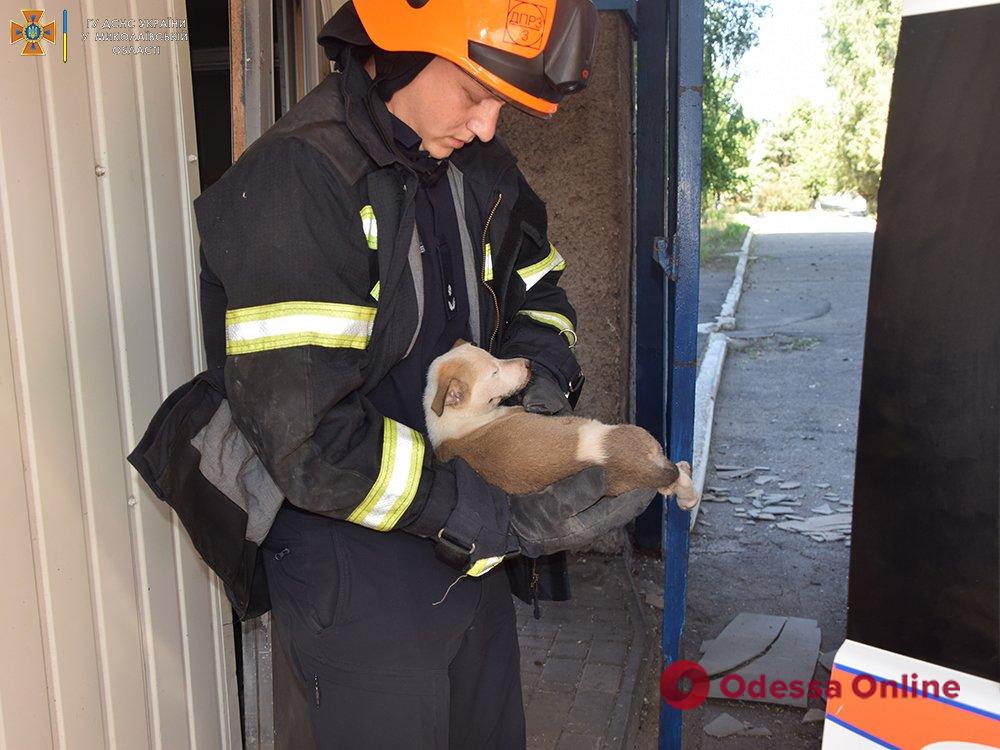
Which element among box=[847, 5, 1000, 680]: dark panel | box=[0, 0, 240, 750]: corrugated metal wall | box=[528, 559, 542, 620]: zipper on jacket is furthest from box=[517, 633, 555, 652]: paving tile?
box=[847, 5, 1000, 680]: dark panel

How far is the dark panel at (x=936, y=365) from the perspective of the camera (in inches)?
66.4

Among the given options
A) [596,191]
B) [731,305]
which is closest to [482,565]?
[596,191]

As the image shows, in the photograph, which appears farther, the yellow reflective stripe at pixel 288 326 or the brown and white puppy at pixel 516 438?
the brown and white puppy at pixel 516 438

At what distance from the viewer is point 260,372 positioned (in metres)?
1.99

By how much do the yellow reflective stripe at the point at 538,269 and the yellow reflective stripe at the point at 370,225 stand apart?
2.67 ft

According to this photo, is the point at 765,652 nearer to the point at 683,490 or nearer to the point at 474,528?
the point at 683,490

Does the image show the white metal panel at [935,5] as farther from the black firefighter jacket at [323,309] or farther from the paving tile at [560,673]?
the paving tile at [560,673]

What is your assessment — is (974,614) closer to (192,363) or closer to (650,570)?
(192,363)

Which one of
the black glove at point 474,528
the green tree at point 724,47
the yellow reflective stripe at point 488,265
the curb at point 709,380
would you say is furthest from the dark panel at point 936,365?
the green tree at point 724,47

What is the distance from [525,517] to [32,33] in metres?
1.83

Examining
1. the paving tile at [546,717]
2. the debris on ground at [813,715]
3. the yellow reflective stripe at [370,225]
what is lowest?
the debris on ground at [813,715]

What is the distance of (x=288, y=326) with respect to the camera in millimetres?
1971

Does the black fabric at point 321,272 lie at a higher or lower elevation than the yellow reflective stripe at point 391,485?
higher

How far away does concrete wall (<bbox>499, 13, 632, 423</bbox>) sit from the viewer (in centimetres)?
573
